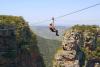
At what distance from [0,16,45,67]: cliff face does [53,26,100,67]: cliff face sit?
21226 millimetres

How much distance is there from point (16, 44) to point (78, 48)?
118 feet

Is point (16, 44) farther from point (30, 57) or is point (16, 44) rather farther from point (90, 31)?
point (90, 31)

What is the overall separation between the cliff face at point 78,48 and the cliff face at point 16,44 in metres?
21.2

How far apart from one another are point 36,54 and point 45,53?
63978mm

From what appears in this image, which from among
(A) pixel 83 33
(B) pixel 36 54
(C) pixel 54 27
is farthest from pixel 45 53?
(C) pixel 54 27

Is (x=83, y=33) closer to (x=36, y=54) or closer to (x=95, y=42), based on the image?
(x=95, y=42)

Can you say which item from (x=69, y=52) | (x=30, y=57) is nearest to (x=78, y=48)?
(x=69, y=52)

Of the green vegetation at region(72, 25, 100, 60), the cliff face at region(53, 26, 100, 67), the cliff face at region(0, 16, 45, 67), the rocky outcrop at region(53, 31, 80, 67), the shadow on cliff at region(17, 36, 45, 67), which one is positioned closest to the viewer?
the cliff face at region(0, 16, 45, 67)

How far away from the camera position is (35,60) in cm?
6962

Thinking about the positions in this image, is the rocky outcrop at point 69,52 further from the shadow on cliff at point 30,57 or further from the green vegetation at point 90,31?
the shadow on cliff at point 30,57

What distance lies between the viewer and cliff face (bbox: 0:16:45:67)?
57906mm

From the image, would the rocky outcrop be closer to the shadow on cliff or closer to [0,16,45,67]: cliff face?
the shadow on cliff

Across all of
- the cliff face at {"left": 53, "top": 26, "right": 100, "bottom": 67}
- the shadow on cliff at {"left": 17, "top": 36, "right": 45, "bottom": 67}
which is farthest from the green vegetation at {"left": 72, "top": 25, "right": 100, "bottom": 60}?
the shadow on cliff at {"left": 17, "top": 36, "right": 45, "bottom": 67}

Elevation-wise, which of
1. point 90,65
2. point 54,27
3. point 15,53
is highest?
point 54,27
